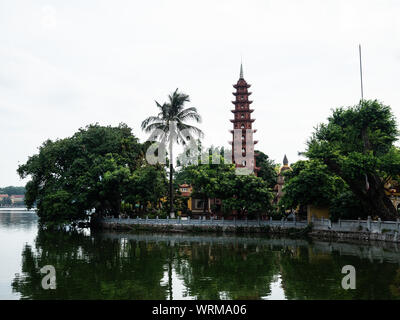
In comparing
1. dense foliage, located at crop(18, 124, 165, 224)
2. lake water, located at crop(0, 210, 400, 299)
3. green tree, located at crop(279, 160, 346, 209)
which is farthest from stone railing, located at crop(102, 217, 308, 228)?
lake water, located at crop(0, 210, 400, 299)

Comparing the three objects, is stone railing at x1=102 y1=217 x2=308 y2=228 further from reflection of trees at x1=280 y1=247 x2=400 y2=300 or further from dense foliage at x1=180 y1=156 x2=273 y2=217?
reflection of trees at x1=280 y1=247 x2=400 y2=300

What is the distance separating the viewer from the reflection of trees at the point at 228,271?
11.4 metres


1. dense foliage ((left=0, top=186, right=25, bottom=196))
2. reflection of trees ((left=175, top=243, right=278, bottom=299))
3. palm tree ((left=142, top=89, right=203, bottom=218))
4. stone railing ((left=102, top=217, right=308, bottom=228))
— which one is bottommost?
reflection of trees ((left=175, top=243, right=278, bottom=299))

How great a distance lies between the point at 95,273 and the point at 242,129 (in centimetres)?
3393

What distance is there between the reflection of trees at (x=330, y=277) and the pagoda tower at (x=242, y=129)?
26.3 m

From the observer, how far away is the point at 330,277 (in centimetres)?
1342

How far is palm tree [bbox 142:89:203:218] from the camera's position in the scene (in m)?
36.1

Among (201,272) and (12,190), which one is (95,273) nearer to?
(201,272)

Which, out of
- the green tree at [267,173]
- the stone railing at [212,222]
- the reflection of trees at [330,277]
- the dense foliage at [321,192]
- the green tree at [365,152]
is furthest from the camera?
the green tree at [267,173]

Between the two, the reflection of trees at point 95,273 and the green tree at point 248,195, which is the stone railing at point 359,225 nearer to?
the green tree at point 248,195

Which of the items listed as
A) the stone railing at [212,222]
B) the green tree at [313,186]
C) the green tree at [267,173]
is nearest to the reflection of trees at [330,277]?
the green tree at [313,186]

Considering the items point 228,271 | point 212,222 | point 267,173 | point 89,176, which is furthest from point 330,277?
point 267,173

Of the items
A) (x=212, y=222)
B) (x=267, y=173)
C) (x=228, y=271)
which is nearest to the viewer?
(x=228, y=271)

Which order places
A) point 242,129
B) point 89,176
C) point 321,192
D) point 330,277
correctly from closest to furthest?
1. point 330,277
2. point 321,192
3. point 89,176
4. point 242,129
